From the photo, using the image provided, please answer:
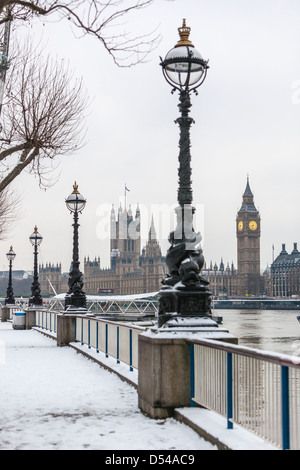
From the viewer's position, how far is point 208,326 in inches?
297

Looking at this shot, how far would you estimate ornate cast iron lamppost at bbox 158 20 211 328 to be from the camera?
7.70 metres

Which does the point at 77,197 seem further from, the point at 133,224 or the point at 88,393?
the point at 133,224

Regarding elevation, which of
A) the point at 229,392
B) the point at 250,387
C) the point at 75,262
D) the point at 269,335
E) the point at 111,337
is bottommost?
the point at 269,335

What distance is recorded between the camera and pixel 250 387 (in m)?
5.65

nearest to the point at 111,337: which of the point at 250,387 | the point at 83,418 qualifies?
the point at 83,418

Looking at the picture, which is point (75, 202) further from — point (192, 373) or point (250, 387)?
point (250, 387)

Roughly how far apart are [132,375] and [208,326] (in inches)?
133

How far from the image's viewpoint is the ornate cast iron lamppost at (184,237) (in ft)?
25.3

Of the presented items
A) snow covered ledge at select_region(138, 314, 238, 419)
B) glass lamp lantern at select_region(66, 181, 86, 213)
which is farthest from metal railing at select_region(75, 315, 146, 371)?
glass lamp lantern at select_region(66, 181, 86, 213)

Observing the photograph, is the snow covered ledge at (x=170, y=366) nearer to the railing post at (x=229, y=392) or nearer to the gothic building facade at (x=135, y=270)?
the railing post at (x=229, y=392)

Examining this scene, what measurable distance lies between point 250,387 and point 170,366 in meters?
1.71

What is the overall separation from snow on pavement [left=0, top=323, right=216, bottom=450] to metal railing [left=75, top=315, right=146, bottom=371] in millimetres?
442

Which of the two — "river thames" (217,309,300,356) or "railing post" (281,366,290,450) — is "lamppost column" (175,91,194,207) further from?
"river thames" (217,309,300,356)
